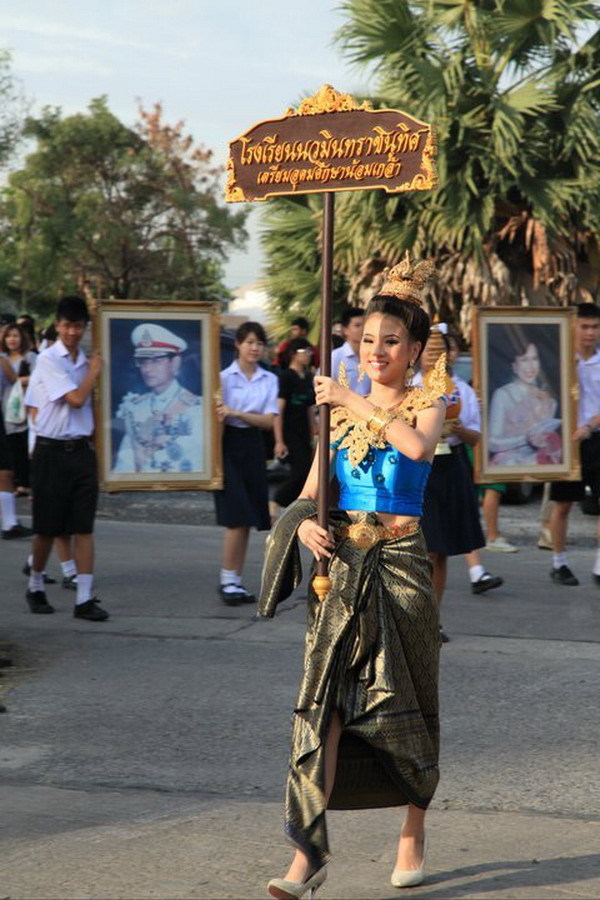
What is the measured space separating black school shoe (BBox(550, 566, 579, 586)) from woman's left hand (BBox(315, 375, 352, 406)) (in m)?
6.13

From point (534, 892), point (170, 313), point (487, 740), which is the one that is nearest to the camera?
point (534, 892)

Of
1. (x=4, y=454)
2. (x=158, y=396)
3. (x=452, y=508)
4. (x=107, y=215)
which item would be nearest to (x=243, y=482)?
(x=158, y=396)

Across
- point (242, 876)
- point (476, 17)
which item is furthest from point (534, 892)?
point (476, 17)

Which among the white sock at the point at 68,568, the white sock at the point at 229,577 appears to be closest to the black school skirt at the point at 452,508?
the white sock at the point at 229,577

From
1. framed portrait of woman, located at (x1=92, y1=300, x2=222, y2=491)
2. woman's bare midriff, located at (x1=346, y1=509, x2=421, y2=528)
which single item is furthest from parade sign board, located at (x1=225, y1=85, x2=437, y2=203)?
framed portrait of woman, located at (x1=92, y1=300, x2=222, y2=491)

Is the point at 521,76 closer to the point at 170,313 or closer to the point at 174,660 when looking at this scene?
the point at 170,313

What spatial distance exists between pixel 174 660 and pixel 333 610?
3505 millimetres

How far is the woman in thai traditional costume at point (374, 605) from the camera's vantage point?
428 centimetres

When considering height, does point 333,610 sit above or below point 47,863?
above

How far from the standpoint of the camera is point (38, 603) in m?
9.06

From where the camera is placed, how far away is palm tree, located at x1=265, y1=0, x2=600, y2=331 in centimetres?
1814

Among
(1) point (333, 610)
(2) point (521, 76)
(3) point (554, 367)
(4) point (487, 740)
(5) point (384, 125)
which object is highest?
(2) point (521, 76)

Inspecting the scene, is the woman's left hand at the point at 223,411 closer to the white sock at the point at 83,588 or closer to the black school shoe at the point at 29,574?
the white sock at the point at 83,588

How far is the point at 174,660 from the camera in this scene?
769cm
